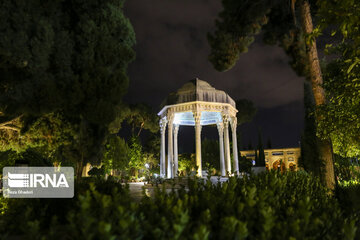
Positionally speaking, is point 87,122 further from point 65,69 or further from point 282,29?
point 282,29

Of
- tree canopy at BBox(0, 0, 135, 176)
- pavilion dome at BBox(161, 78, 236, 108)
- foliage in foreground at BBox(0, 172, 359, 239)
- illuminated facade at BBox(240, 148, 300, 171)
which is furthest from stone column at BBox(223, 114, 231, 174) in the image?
illuminated facade at BBox(240, 148, 300, 171)

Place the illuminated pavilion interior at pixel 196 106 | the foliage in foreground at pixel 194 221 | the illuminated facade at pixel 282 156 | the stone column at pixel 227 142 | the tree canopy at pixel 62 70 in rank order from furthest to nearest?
the illuminated facade at pixel 282 156, the stone column at pixel 227 142, the illuminated pavilion interior at pixel 196 106, the tree canopy at pixel 62 70, the foliage in foreground at pixel 194 221

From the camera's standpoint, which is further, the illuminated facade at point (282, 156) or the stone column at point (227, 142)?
the illuminated facade at point (282, 156)

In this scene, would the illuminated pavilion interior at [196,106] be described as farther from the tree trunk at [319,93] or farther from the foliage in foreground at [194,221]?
the foliage in foreground at [194,221]

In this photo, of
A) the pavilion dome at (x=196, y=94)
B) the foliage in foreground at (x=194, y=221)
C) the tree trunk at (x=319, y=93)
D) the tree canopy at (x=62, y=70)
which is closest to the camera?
the foliage in foreground at (x=194, y=221)

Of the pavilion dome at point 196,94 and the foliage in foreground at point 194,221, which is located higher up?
the pavilion dome at point 196,94

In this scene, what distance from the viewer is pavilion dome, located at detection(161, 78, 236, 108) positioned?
60.1ft

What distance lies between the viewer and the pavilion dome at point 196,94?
60.1ft

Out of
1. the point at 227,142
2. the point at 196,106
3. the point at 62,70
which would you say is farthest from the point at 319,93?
the point at 227,142

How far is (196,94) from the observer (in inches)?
714

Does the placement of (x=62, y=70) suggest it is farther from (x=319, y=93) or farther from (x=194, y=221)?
(x=319, y=93)


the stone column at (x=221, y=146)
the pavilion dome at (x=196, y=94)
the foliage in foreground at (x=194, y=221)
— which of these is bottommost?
the foliage in foreground at (x=194, y=221)

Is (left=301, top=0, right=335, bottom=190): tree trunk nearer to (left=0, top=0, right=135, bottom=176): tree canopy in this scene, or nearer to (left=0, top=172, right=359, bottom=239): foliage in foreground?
(left=0, top=172, right=359, bottom=239): foliage in foreground

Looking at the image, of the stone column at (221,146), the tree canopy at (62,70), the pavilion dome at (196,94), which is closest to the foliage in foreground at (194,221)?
the tree canopy at (62,70)
